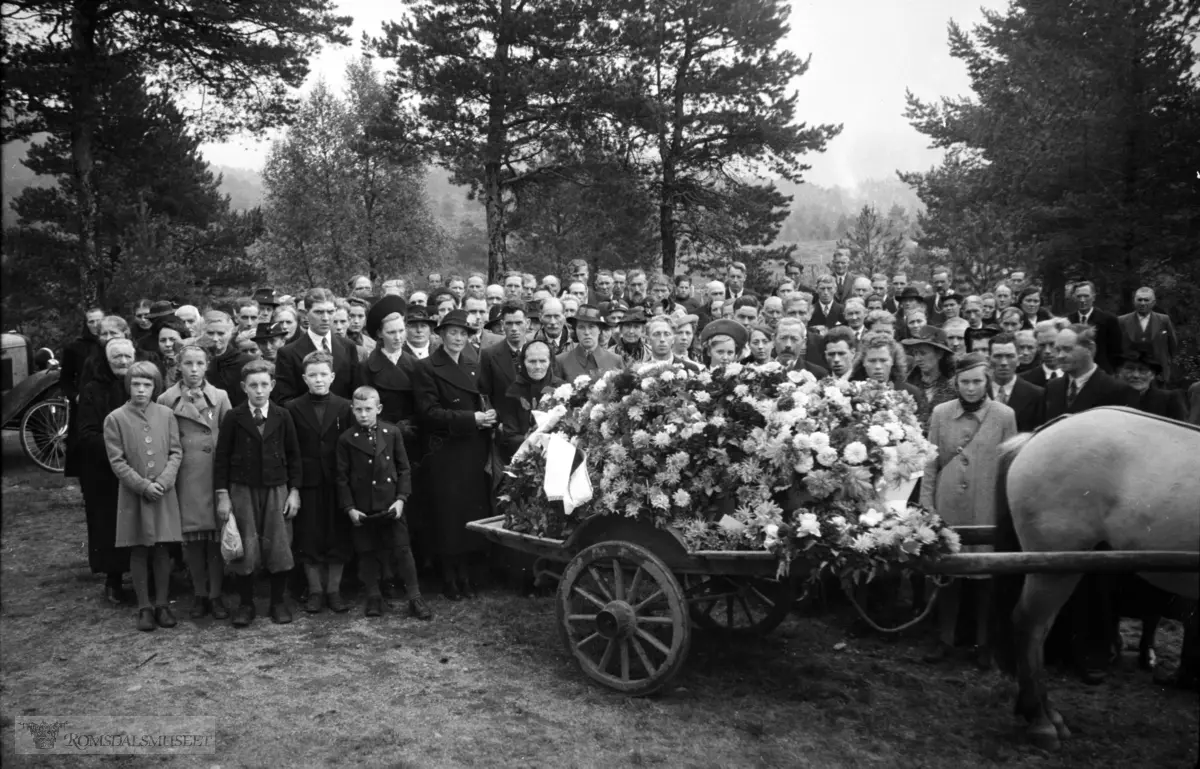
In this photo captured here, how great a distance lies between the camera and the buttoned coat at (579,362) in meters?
7.47

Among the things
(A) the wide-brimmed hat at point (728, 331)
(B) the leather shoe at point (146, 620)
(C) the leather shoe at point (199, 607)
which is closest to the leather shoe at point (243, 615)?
(C) the leather shoe at point (199, 607)

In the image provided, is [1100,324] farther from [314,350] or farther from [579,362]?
[314,350]

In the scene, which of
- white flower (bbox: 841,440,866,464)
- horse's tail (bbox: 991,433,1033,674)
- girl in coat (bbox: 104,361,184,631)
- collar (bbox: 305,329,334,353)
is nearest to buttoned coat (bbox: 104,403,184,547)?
girl in coat (bbox: 104,361,184,631)

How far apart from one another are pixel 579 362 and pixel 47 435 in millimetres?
8948

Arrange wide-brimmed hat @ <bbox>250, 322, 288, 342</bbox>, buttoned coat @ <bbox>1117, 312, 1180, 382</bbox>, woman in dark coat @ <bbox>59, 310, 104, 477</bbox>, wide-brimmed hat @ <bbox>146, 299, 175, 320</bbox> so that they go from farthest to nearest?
buttoned coat @ <bbox>1117, 312, 1180, 382</bbox> → woman in dark coat @ <bbox>59, 310, 104, 477</bbox> → wide-brimmed hat @ <bbox>146, 299, 175, 320</bbox> → wide-brimmed hat @ <bbox>250, 322, 288, 342</bbox>

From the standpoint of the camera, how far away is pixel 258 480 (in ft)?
21.1

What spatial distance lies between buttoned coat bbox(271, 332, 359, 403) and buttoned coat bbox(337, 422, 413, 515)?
87 cm

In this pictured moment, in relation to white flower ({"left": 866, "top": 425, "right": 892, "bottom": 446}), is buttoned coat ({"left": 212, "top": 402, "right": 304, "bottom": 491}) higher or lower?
lower

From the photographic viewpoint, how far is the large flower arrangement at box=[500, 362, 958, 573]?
4594 mm

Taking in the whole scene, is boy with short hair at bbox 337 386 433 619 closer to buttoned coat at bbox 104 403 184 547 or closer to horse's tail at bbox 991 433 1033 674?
buttoned coat at bbox 104 403 184 547

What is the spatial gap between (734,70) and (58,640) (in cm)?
1943

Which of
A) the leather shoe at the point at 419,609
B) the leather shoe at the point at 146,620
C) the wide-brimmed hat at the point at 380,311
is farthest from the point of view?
the wide-brimmed hat at the point at 380,311

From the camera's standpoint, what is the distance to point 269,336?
26.5 ft

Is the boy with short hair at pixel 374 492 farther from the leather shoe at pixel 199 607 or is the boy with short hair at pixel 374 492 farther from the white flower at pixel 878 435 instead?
the white flower at pixel 878 435
